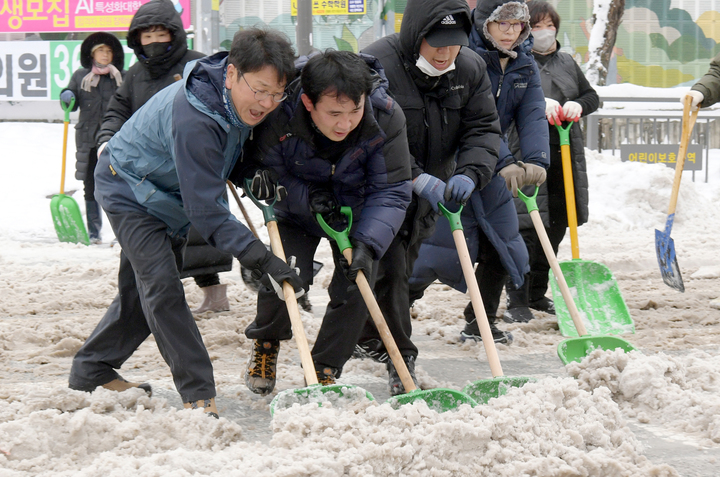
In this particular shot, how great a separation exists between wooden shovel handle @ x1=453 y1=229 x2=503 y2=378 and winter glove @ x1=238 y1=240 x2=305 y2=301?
0.76 metres

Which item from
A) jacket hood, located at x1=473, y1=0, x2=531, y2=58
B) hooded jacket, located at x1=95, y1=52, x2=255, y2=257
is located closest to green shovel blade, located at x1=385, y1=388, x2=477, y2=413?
hooded jacket, located at x1=95, y1=52, x2=255, y2=257

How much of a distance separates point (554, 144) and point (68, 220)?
5.04m

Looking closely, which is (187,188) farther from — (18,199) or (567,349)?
(18,199)

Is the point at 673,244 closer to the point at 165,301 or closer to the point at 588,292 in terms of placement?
the point at 588,292

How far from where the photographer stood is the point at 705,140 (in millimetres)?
11148

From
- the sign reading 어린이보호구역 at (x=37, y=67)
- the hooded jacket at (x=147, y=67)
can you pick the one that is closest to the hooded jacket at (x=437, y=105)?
the hooded jacket at (x=147, y=67)

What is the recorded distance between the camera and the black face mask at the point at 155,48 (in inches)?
171

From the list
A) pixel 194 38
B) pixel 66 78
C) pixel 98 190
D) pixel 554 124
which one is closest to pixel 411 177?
pixel 98 190

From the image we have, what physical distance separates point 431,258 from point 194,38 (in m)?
8.44

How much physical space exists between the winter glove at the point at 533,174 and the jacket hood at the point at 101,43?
4322mm

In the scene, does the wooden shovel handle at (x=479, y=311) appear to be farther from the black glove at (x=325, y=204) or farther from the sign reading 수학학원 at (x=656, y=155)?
the sign reading 수학학원 at (x=656, y=155)

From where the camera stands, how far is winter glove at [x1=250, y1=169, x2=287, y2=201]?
2.90 metres

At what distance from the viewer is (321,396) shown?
8.53ft

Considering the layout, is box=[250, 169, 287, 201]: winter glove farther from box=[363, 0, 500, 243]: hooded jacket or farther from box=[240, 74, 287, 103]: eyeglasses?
box=[363, 0, 500, 243]: hooded jacket
